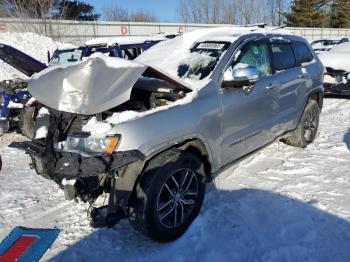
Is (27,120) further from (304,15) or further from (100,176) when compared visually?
(304,15)

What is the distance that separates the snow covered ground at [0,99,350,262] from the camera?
11.5 ft

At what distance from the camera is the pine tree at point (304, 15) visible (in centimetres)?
5244

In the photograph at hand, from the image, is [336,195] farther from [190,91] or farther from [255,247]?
[190,91]

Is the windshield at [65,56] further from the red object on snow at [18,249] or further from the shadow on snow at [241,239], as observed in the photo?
the red object on snow at [18,249]

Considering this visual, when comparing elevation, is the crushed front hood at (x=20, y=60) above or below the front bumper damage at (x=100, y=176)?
above

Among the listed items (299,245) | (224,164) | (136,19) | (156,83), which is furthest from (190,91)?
(136,19)

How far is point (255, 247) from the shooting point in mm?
3559

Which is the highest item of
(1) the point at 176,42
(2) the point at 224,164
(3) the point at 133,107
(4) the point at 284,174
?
(1) the point at 176,42

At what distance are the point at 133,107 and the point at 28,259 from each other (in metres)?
1.89

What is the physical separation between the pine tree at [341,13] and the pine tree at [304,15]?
16.6ft

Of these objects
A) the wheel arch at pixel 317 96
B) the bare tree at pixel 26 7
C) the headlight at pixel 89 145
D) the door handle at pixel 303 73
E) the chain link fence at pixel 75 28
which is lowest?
the wheel arch at pixel 317 96

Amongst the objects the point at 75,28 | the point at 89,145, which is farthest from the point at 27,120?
the point at 75,28

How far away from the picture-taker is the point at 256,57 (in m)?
4.93

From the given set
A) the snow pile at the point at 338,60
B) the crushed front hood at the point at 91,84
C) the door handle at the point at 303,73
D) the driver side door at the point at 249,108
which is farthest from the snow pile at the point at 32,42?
the crushed front hood at the point at 91,84
